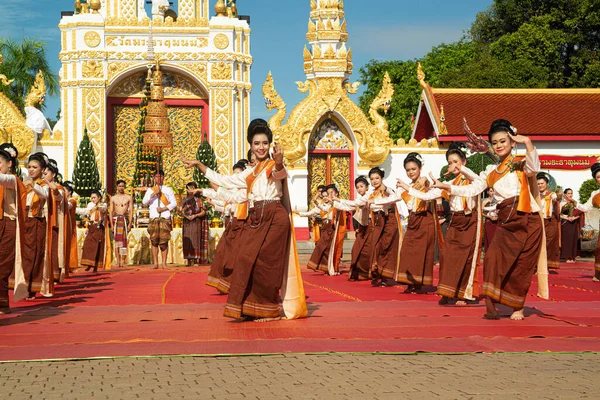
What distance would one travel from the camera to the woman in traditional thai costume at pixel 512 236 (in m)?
9.02

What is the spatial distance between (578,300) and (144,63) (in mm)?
20709

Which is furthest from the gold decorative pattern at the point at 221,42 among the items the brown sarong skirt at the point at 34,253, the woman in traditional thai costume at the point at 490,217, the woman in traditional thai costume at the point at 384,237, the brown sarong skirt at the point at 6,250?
the brown sarong skirt at the point at 6,250

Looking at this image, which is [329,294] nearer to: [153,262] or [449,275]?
[449,275]

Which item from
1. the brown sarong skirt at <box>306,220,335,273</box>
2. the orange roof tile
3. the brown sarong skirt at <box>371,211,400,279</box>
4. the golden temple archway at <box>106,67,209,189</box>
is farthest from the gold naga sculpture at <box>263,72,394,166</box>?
the brown sarong skirt at <box>371,211,400,279</box>

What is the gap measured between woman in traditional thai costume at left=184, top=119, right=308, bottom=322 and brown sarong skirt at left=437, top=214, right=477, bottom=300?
6.49ft

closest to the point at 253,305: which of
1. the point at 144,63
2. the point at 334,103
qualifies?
the point at 334,103

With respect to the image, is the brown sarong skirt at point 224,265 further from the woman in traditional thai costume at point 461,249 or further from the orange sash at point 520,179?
the orange sash at point 520,179

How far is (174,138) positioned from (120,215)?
479 inches

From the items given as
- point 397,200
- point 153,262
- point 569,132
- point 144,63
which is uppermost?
point 144,63

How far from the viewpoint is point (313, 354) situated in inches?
275

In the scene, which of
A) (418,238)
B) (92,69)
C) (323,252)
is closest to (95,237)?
(323,252)

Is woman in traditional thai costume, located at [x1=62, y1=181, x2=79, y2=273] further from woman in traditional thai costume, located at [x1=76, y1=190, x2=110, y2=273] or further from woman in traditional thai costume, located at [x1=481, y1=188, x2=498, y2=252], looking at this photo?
woman in traditional thai costume, located at [x1=481, y1=188, x2=498, y2=252]

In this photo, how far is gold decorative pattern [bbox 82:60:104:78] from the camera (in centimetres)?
2967

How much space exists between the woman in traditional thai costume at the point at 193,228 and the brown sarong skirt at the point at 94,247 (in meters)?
1.62
